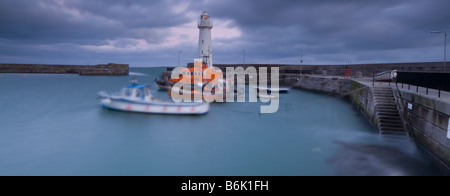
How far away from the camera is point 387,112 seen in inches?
535

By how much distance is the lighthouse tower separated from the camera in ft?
116

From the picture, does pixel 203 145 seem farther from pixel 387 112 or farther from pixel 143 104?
pixel 387 112

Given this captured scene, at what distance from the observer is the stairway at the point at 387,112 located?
12.6 metres

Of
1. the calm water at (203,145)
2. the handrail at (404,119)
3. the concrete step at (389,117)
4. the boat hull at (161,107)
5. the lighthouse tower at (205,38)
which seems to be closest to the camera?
the calm water at (203,145)

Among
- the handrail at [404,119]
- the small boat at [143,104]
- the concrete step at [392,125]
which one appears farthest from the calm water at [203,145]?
the concrete step at [392,125]

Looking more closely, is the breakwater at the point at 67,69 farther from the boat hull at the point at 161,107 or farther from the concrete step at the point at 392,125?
the concrete step at the point at 392,125

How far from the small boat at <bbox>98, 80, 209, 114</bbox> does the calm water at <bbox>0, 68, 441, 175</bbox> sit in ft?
1.56

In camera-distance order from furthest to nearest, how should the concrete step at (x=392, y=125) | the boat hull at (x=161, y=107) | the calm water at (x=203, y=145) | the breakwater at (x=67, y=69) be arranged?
1. the breakwater at (x=67, y=69)
2. the boat hull at (x=161, y=107)
3. the concrete step at (x=392, y=125)
4. the calm water at (x=203, y=145)

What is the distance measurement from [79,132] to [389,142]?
50.1 feet

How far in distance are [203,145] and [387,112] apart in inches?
354

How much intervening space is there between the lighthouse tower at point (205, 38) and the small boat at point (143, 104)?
1688cm

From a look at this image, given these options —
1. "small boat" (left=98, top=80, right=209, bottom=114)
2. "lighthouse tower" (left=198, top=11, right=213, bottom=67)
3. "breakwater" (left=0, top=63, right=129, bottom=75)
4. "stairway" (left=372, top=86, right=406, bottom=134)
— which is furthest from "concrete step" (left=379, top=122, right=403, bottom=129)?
"breakwater" (left=0, top=63, right=129, bottom=75)

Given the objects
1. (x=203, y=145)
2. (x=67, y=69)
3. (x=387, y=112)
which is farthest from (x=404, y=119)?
(x=67, y=69)

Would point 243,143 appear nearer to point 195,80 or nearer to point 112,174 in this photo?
point 112,174
